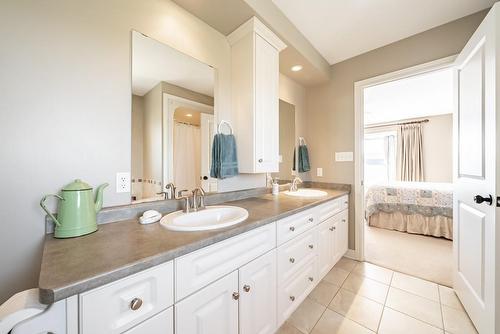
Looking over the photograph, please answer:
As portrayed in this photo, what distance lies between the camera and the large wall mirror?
114cm

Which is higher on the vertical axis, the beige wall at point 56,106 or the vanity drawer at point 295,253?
the beige wall at point 56,106

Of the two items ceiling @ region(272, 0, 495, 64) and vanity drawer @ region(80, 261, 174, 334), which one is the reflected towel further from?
vanity drawer @ region(80, 261, 174, 334)

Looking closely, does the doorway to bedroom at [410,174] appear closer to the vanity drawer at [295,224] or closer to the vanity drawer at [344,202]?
the vanity drawer at [344,202]

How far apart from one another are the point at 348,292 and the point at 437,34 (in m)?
2.52

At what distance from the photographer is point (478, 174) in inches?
48.1

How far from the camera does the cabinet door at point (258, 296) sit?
0.97m

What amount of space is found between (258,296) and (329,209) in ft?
3.62

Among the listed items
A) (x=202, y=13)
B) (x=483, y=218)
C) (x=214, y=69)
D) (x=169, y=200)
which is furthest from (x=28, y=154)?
(x=483, y=218)

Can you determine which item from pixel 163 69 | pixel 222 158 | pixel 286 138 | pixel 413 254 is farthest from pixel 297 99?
pixel 413 254

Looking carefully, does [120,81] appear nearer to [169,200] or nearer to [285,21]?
[169,200]

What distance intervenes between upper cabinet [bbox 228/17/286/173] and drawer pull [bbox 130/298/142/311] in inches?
42.2

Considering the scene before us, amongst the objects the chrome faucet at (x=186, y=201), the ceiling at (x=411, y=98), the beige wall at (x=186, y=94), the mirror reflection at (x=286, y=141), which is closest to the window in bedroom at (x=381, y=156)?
the ceiling at (x=411, y=98)

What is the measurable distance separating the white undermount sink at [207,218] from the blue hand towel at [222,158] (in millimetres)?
310

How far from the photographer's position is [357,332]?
1.27 meters
